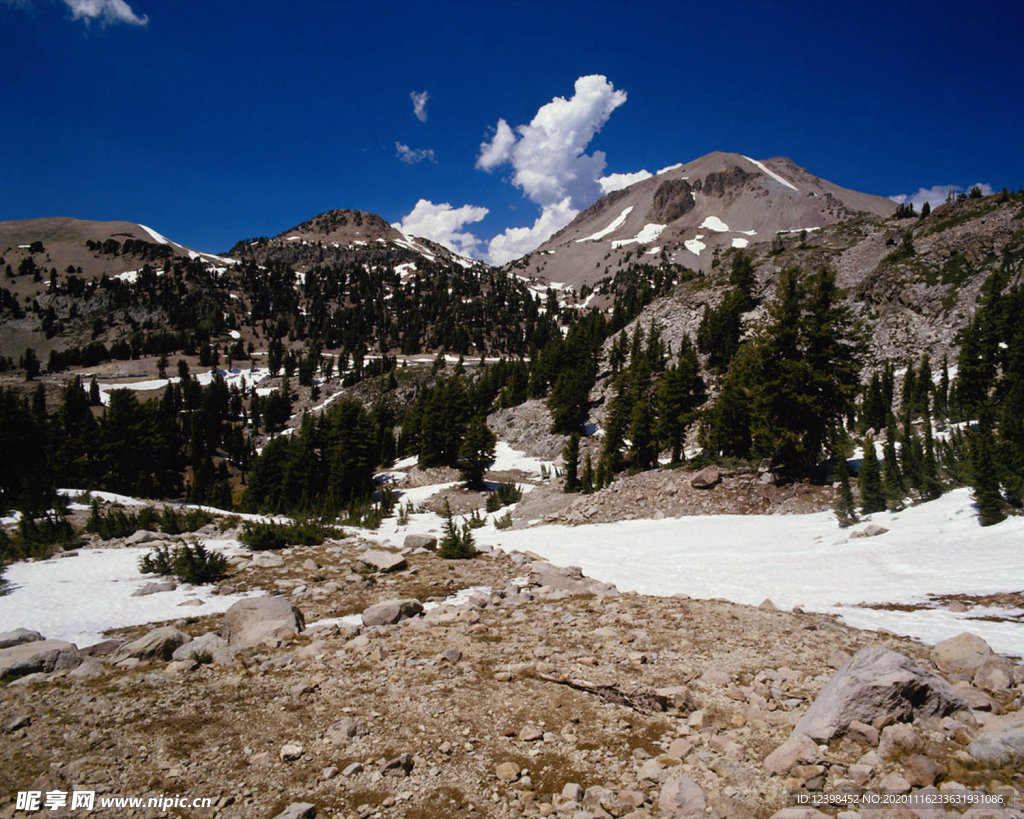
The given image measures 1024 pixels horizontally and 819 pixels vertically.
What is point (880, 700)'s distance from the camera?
163 inches

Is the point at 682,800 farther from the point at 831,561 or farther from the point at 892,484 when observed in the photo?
the point at 892,484

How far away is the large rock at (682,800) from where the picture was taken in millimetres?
3385

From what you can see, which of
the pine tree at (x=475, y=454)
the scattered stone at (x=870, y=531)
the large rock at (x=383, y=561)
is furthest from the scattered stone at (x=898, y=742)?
the pine tree at (x=475, y=454)

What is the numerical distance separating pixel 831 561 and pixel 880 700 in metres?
9.46

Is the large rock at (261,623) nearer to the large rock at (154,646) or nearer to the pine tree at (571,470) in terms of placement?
the large rock at (154,646)

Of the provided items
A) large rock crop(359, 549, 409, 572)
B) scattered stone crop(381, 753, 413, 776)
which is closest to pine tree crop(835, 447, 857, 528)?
large rock crop(359, 549, 409, 572)

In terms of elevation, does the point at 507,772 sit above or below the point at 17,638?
below

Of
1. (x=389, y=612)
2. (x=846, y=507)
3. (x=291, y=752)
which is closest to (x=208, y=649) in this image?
(x=389, y=612)

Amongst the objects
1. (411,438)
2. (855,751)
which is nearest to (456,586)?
(855,751)

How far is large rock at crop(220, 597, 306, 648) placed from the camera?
7559 millimetres

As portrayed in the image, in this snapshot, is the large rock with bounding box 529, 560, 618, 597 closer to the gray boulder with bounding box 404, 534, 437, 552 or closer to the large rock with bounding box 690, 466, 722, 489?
the gray boulder with bounding box 404, 534, 437, 552

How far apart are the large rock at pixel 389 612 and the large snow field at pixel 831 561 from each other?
5324 millimetres

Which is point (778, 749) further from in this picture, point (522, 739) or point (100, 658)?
point (100, 658)

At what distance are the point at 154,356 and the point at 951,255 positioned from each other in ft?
602
